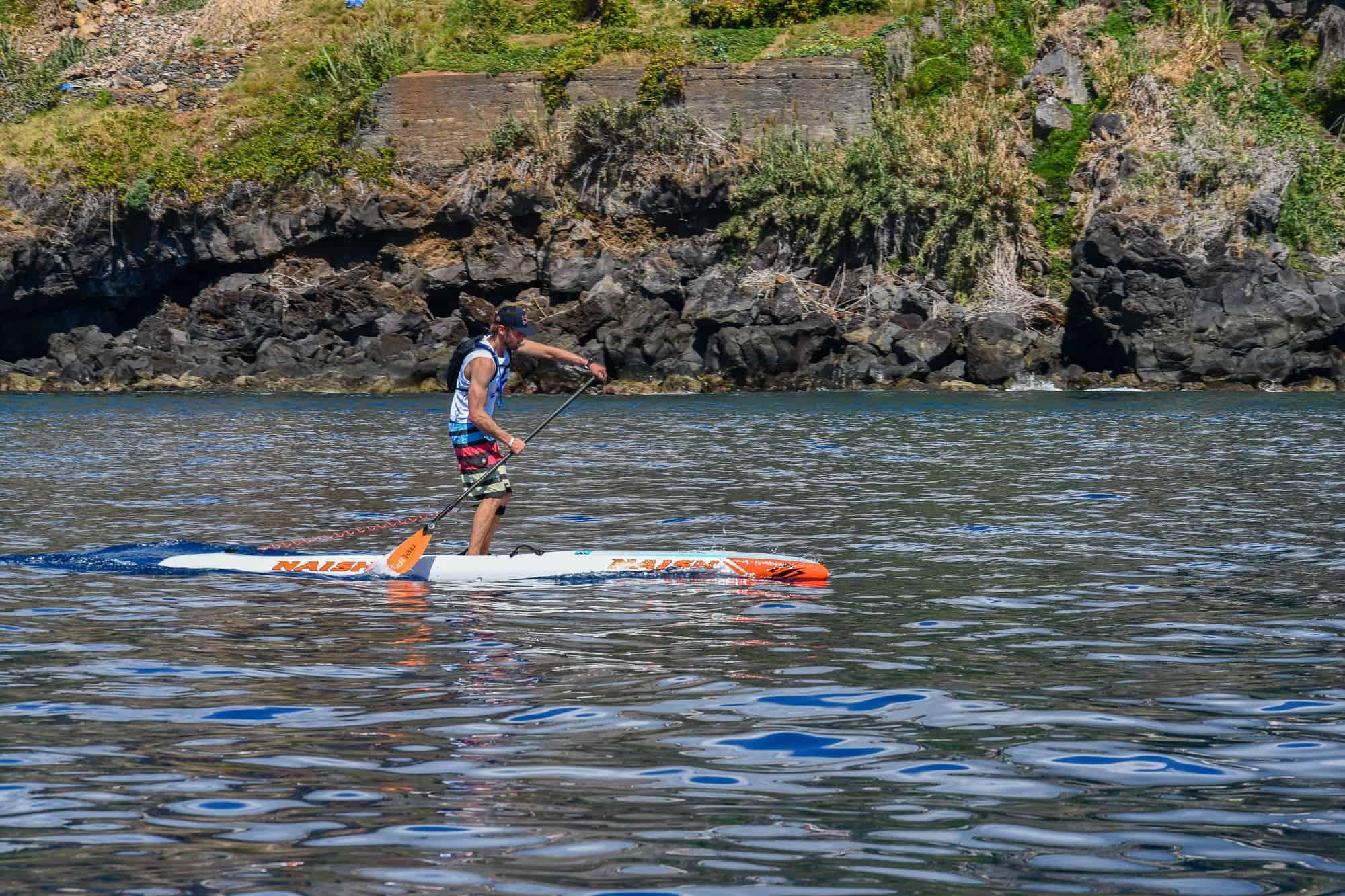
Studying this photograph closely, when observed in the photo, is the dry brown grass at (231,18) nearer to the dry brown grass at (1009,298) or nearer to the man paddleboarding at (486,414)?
the dry brown grass at (1009,298)

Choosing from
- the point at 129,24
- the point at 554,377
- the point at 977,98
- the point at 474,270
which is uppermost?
the point at 129,24

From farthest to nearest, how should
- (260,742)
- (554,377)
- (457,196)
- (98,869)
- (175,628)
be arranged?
(457,196) → (554,377) → (175,628) → (260,742) → (98,869)

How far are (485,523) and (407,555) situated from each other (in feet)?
2.48

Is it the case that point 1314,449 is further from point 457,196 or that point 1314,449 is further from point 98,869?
point 457,196

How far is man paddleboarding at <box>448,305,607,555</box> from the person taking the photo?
39.9ft

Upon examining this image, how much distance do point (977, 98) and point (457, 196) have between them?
56.5 ft

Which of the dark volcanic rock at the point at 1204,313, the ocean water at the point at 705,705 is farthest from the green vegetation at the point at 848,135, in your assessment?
the ocean water at the point at 705,705

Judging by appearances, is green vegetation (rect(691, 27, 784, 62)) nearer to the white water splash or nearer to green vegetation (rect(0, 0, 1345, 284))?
green vegetation (rect(0, 0, 1345, 284))

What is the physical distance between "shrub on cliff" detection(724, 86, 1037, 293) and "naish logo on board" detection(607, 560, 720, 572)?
34.9 metres

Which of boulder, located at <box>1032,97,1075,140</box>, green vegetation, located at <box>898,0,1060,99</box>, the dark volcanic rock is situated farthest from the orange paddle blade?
green vegetation, located at <box>898,0,1060,99</box>

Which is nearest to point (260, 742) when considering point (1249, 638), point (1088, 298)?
point (1249, 638)

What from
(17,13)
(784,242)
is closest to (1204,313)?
(784,242)

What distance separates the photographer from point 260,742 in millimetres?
→ 6359

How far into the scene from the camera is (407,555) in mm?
11711
